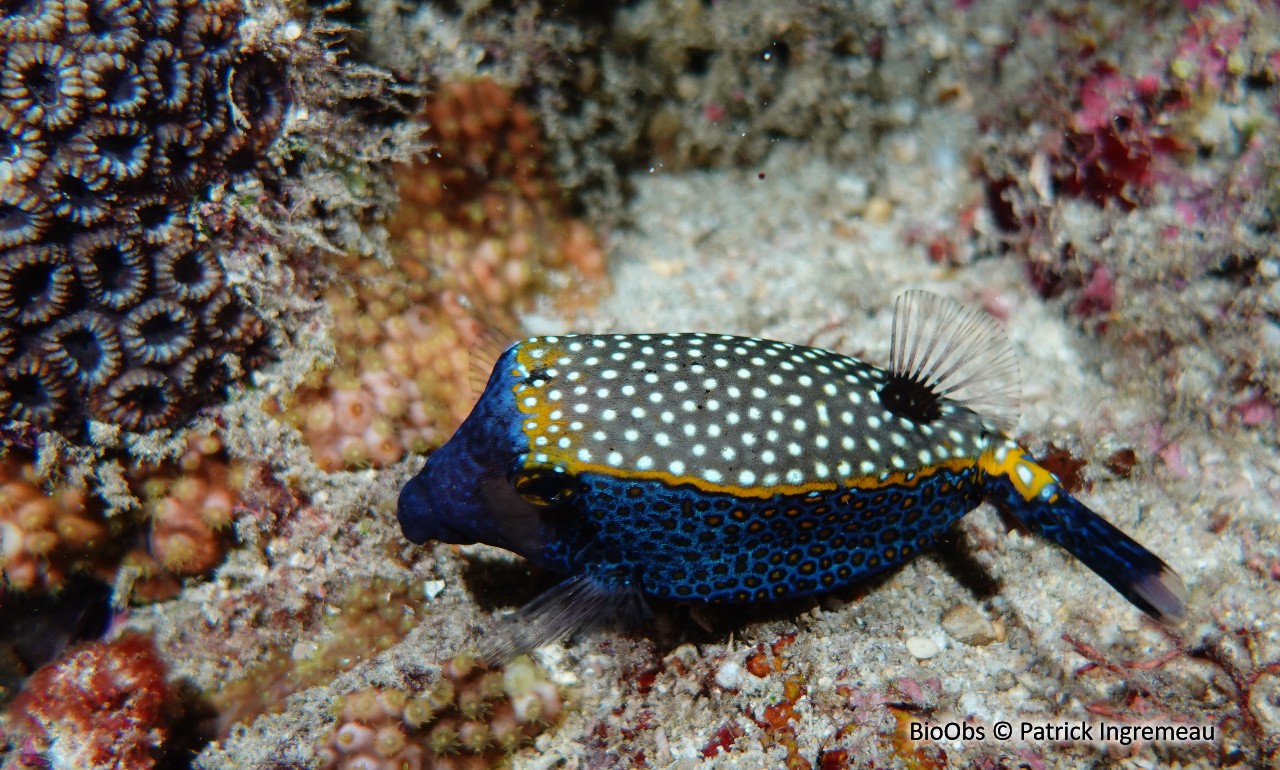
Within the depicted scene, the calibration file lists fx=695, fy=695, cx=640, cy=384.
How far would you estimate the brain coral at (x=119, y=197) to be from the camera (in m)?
2.66

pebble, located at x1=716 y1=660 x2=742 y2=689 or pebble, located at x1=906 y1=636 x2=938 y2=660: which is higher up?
pebble, located at x1=906 y1=636 x2=938 y2=660

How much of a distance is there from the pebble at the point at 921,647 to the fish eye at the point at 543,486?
5.39 feet

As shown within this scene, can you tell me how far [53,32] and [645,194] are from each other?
3351 mm

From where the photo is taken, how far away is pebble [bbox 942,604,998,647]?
3.05 m

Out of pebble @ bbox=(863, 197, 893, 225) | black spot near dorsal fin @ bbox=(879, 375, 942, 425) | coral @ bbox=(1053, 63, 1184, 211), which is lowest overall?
black spot near dorsal fin @ bbox=(879, 375, 942, 425)

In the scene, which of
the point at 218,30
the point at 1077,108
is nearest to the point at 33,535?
the point at 218,30

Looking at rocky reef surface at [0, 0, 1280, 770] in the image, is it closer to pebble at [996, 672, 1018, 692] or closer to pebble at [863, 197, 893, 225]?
A: pebble at [996, 672, 1018, 692]

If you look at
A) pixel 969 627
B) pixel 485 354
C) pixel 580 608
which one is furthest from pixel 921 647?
pixel 485 354

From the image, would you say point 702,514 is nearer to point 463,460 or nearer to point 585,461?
point 585,461

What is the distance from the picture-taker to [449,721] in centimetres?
287

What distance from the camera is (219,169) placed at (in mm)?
3166

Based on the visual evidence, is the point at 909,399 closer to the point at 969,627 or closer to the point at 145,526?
the point at 969,627

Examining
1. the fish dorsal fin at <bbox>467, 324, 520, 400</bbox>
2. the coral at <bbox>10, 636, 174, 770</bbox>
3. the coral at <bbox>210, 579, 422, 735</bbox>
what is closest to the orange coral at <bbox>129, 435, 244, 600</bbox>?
the coral at <bbox>10, 636, 174, 770</bbox>

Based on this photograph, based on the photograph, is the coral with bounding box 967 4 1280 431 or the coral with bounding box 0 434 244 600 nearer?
the coral with bounding box 0 434 244 600
